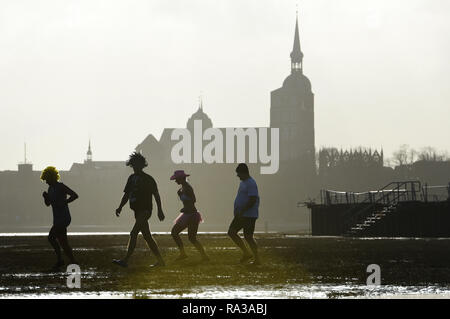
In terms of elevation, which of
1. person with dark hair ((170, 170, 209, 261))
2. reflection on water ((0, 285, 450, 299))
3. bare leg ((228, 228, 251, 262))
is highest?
person with dark hair ((170, 170, 209, 261))

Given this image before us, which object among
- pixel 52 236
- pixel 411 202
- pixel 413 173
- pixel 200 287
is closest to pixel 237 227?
pixel 52 236

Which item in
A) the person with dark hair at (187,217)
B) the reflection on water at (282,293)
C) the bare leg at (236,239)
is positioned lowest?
the reflection on water at (282,293)

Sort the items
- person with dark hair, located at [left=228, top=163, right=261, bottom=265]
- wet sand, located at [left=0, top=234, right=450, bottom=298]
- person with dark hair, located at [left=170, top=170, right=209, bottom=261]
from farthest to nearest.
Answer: person with dark hair, located at [left=170, top=170, right=209, bottom=261], person with dark hair, located at [left=228, top=163, right=261, bottom=265], wet sand, located at [left=0, top=234, right=450, bottom=298]

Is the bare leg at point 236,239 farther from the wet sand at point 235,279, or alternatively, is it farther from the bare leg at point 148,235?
the bare leg at point 148,235

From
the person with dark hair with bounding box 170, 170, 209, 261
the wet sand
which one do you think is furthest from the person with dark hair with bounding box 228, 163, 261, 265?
the person with dark hair with bounding box 170, 170, 209, 261

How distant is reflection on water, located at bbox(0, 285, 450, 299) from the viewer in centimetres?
1197

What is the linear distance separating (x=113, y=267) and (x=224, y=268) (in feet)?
6.08

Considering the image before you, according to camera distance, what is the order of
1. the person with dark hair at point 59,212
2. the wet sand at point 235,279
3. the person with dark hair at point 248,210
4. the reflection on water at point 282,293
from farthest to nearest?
the person with dark hair at point 248,210 → the person with dark hair at point 59,212 → the wet sand at point 235,279 → the reflection on water at point 282,293

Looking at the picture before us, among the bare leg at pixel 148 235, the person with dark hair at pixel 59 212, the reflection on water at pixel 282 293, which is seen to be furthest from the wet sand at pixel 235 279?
the person with dark hair at pixel 59 212

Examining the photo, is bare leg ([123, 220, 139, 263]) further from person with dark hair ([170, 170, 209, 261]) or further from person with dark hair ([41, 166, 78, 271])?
person with dark hair ([170, 170, 209, 261])

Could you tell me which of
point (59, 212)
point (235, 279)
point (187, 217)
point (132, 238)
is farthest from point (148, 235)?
point (235, 279)

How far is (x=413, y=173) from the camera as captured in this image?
554 feet

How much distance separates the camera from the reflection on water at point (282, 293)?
1197 cm
